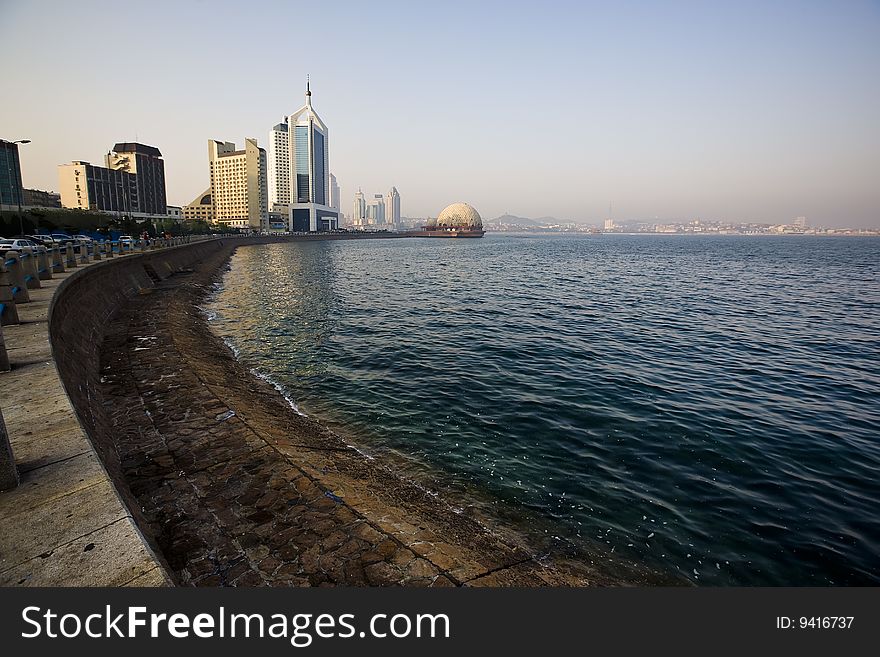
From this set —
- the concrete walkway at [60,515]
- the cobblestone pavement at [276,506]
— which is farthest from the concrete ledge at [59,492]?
the cobblestone pavement at [276,506]

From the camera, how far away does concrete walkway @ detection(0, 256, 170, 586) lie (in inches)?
130

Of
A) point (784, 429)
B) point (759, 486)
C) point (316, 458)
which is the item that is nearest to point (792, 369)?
point (784, 429)

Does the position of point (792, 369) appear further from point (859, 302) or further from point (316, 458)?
point (859, 302)

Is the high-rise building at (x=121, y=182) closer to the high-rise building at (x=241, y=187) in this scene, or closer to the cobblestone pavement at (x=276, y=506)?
the high-rise building at (x=241, y=187)

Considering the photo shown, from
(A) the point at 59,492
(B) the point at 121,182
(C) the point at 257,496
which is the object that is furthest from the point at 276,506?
(B) the point at 121,182

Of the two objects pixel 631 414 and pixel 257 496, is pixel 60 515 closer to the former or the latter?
pixel 257 496

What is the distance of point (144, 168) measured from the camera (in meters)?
146

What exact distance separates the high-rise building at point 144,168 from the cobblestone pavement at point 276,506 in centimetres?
16346

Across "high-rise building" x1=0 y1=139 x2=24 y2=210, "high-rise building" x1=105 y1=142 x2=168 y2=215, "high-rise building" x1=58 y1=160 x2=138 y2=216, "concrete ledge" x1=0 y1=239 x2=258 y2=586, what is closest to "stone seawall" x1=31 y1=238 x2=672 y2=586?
"concrete ledge" x1=0 y1=239 x2=258 y2=586

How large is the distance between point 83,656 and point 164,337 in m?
14.7

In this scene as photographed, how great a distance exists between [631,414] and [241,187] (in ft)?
578

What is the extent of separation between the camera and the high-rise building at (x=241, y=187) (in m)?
155

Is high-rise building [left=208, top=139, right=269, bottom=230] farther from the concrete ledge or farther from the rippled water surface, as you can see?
the concrete ledge

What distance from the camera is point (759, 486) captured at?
25.0ft
